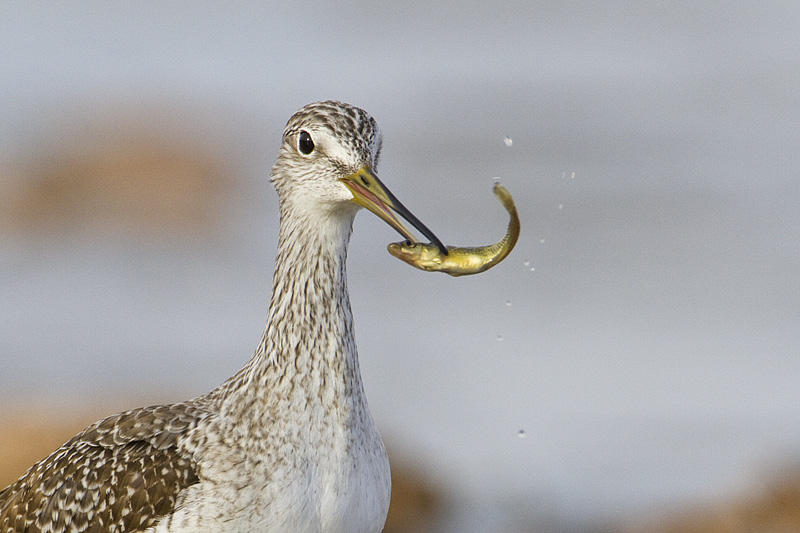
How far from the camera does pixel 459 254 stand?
7199 millimetres

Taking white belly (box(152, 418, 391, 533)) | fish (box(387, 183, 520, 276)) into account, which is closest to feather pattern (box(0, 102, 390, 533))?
white belly (box(152, 418, 391, 533))

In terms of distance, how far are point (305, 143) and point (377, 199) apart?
582 millimetres

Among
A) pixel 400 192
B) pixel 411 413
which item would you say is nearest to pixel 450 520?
pixel 411 413

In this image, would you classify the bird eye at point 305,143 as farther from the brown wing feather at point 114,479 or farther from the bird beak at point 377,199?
the brown wing feather at point 114,479

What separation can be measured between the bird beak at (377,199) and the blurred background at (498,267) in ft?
15.5

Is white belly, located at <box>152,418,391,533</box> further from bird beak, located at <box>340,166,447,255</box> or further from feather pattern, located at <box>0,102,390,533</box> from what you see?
bird beak, located at <box>340,166,447,255</box>

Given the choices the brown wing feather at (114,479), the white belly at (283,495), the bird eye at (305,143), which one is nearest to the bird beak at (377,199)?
the bird eye at (305,143)

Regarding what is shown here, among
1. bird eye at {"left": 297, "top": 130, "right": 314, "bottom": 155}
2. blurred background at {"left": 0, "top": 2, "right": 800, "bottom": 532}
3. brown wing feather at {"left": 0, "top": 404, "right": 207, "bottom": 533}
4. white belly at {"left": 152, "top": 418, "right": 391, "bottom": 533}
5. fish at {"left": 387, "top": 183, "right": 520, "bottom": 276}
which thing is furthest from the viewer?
blurred background at {"left": 0, "top": 2, "right": 800, "bottom": 532}

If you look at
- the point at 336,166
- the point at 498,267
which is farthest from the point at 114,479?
the point at 498,267

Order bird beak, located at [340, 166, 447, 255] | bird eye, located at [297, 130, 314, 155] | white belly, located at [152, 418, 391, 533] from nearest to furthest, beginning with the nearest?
white belly, located at [152, 418, 391, 533], bird beak, located at [340, 166, 447, 255], bird eye, located at [297, 130, 314, 155]

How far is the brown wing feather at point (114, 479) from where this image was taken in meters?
6.95

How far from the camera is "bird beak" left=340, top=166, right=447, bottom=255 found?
6.81 meters

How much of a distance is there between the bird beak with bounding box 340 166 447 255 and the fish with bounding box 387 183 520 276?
101 millimetres

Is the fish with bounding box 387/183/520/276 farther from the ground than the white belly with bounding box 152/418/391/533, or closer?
farther from the ground
